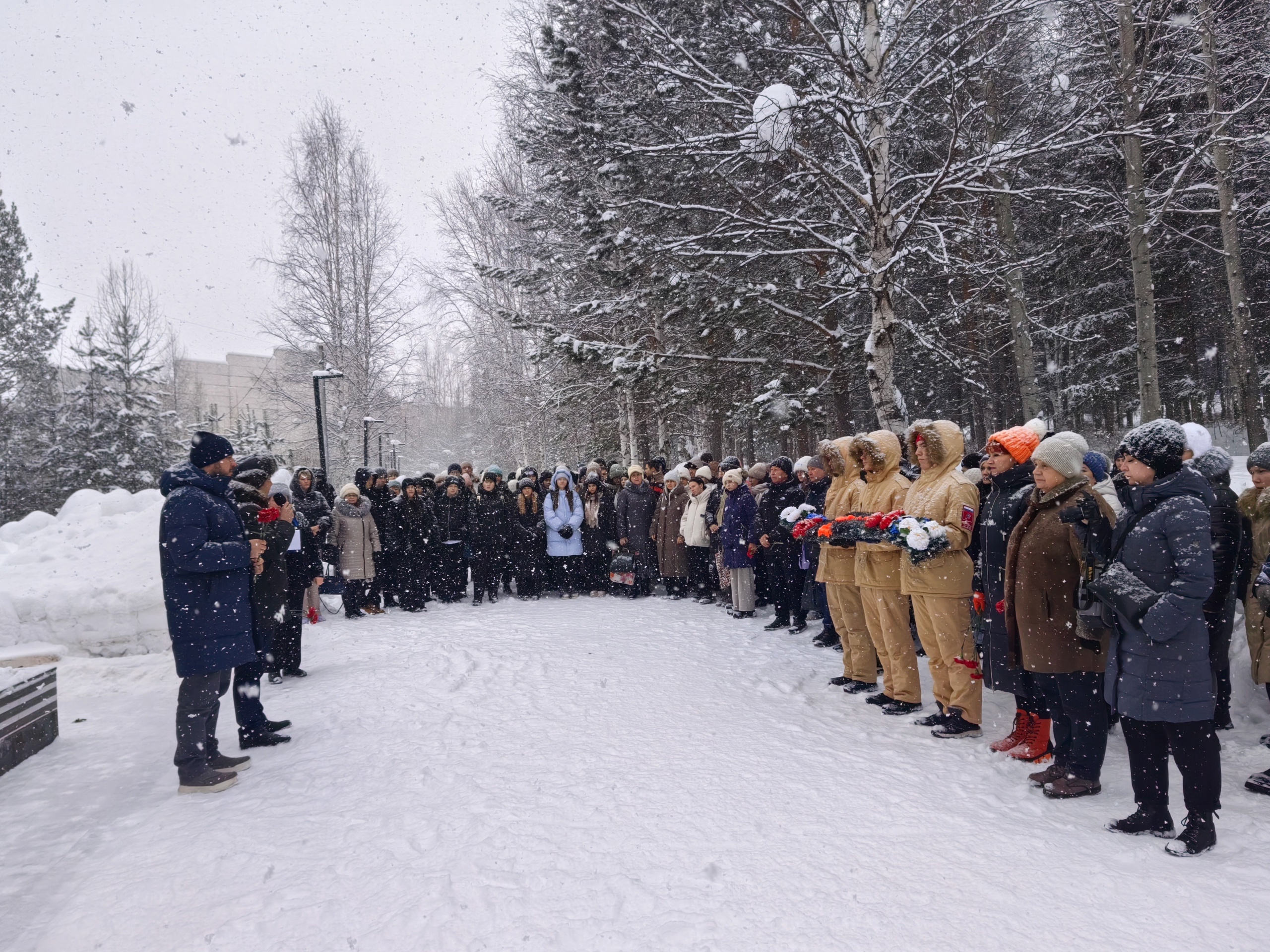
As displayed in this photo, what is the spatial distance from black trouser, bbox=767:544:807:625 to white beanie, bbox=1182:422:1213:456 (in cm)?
396

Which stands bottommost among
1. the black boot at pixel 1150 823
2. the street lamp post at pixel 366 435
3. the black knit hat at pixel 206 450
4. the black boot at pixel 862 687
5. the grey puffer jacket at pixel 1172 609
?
the black boot at pixel 862 687

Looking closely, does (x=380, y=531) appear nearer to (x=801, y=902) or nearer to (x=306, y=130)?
(x=801, y=902)

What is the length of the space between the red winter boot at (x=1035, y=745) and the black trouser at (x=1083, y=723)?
1.22ft

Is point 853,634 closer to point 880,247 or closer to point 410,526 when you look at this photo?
point 880,247

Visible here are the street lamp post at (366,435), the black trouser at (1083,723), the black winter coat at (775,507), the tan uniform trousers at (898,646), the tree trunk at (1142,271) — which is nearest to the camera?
the black trouser at (1083,723)

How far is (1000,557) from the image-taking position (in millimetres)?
4363

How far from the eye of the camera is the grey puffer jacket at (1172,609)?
9.91 feet

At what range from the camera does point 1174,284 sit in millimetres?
19969

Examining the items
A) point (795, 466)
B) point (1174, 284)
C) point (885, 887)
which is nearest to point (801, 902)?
point (885, 887)

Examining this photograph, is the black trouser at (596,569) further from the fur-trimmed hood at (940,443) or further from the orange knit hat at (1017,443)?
the orange knit hat at (1017,443)

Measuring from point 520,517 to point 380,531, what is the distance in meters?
2.06

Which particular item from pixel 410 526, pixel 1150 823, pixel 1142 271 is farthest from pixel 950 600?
pixel 1142 271

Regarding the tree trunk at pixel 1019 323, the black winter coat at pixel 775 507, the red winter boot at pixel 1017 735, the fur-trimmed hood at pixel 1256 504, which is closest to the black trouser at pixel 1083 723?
the red winter boot at pixel 1017 735

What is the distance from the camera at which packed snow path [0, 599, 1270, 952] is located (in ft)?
8.85
